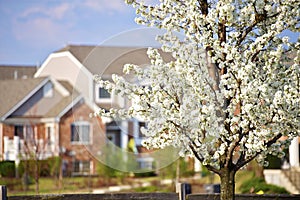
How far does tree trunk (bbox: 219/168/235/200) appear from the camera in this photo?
24.1 feet

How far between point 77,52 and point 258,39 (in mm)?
25251

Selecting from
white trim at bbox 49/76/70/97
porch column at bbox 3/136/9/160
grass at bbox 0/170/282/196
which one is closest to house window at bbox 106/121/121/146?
white trim at bbox 49/76/70/97

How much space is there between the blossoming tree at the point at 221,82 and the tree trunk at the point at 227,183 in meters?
0.01

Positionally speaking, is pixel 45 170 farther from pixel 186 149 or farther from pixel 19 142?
pixel 186 149

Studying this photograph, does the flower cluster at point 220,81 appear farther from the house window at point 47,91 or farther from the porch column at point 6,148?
the house window at point 47,91

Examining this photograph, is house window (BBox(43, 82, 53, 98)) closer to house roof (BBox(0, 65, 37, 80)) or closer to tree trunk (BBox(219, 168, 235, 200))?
house roof (BBox(0, 65, 37, 80))

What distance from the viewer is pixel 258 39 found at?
22.1 feet

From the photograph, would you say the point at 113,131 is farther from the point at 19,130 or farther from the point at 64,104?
the point at 19,130

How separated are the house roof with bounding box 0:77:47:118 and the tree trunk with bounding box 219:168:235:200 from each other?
20790mm

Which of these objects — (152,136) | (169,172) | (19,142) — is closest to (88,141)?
(19,142)

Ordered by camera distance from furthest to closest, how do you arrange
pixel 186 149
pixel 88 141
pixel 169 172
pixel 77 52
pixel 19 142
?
1. pixel 77 52
2. pixel 88 141
3. pixel 19 142
4. pixel 169 172
5. pixel 186 149

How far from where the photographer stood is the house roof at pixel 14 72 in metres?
37.5

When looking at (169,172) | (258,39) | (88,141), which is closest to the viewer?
(258,39)

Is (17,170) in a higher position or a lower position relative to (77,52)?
lower
